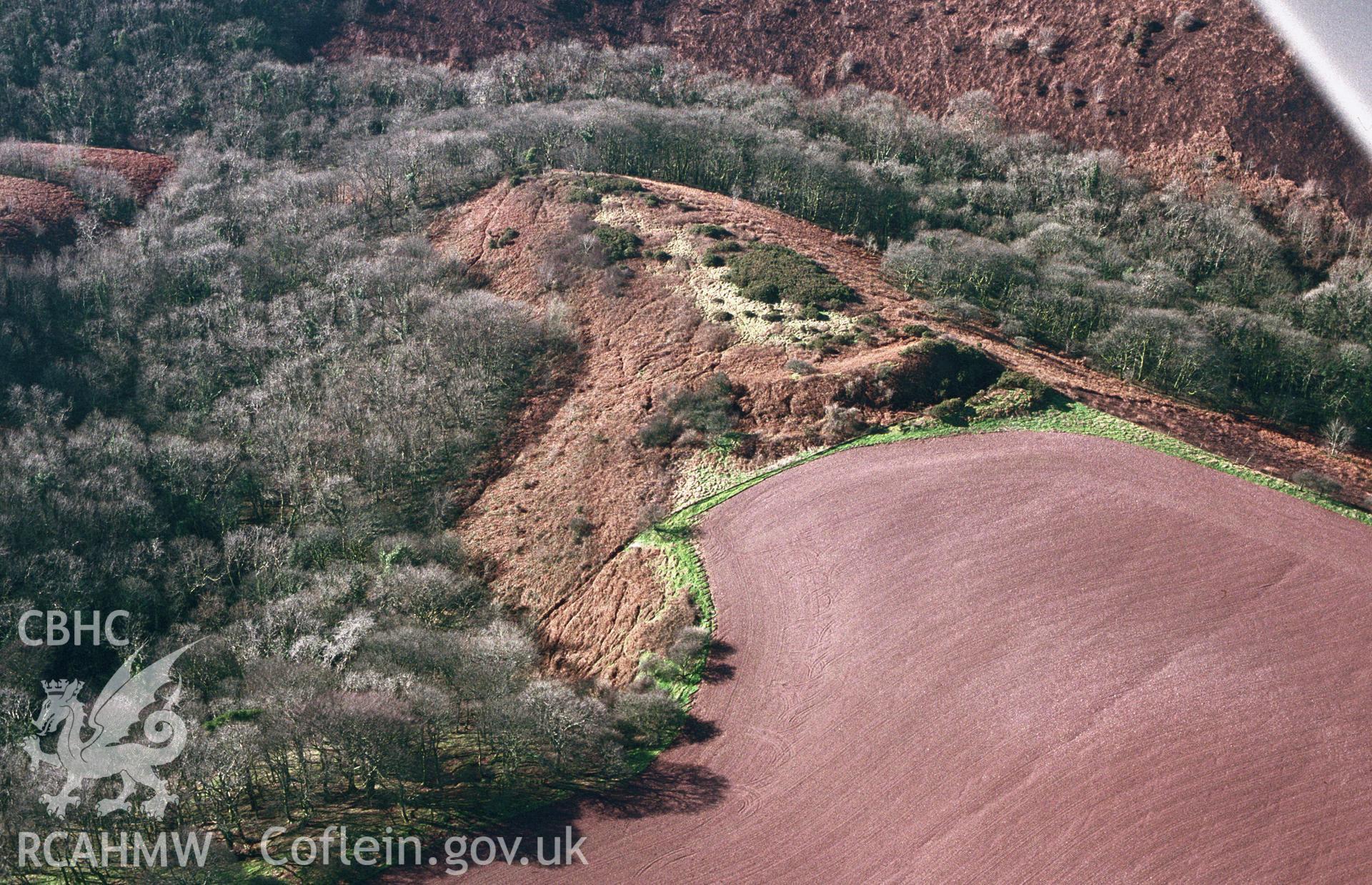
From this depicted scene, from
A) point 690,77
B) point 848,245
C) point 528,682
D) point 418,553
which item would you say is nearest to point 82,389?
point 418,553

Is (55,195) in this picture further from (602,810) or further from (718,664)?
(602,810)

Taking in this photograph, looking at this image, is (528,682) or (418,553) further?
(418,553)

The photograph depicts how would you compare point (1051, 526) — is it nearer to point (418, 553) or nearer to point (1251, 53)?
point (418, 553)

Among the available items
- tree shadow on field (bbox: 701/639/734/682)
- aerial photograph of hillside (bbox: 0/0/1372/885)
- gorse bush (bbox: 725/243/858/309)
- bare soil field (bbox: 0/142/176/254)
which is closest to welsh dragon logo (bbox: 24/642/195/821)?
aerial photograph of hillside (bbox: 0/0/1372/885)

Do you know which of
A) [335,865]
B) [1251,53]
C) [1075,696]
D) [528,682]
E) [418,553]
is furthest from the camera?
[1251,53]

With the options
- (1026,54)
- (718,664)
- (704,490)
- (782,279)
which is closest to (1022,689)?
(718,664)

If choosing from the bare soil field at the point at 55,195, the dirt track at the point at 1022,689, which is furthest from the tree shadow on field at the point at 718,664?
the bare soil field at the point at 55,195

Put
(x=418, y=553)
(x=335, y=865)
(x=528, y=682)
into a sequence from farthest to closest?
(x=418, y=553), (x=528, y=682), (x=335, y=865)
